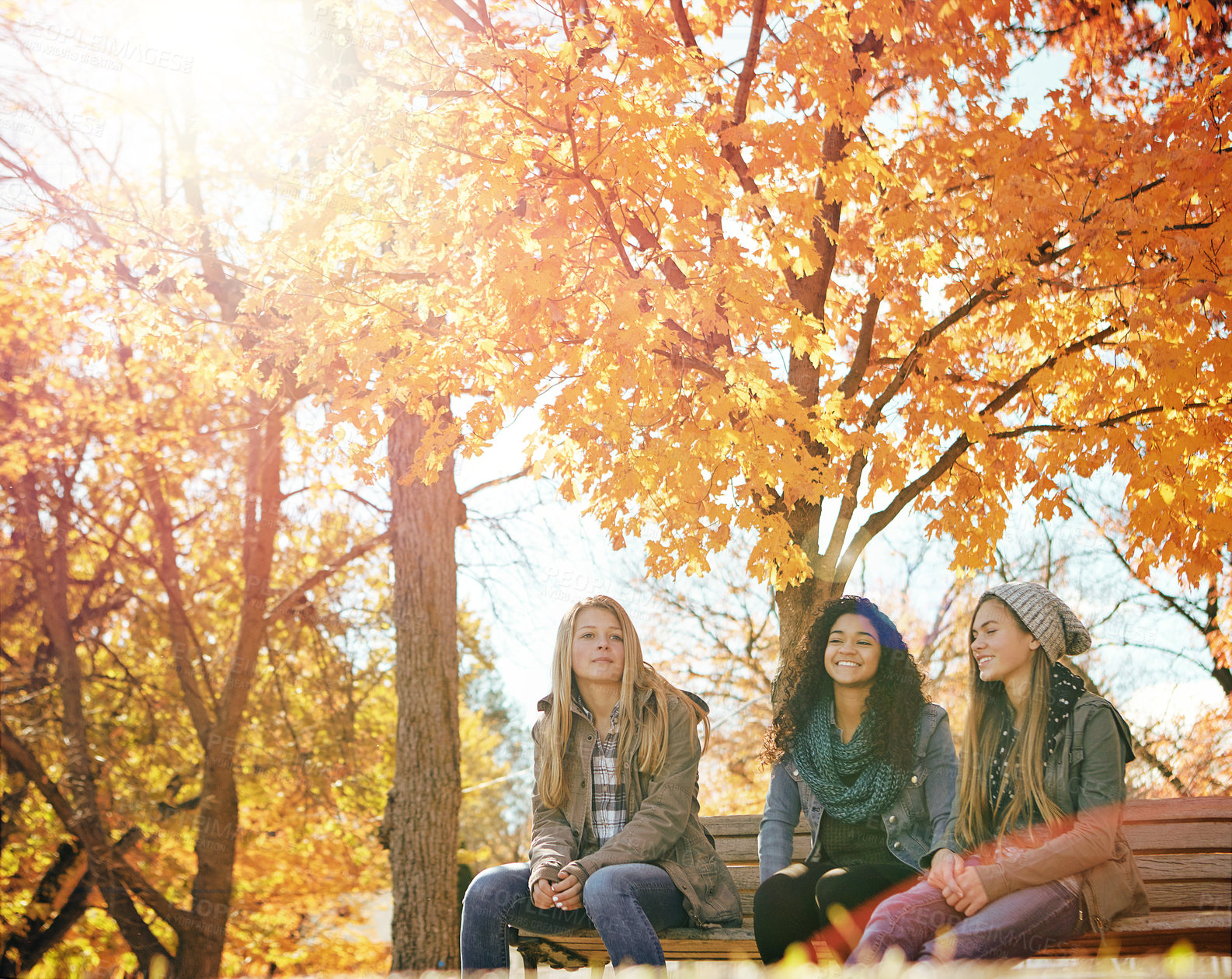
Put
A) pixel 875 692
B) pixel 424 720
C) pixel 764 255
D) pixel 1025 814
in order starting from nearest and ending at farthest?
pixel 1025 814 < pixel 875 692 < pixel 764 255 < pixel 424 720

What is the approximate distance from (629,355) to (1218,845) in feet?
10.3

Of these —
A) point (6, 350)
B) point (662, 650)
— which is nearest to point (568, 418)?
point (6, 350)

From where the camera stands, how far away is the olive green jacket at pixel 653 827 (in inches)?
140

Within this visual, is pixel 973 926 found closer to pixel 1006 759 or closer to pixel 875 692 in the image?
pixel 1006 759

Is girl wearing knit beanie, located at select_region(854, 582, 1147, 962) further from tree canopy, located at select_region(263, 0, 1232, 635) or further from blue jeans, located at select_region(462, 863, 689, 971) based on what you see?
tree canopy, located at select_region(263, 0, 1232, 635)

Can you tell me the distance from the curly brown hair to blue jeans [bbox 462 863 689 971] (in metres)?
0.70

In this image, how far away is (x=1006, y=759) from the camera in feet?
10.5

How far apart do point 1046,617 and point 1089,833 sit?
669 mm

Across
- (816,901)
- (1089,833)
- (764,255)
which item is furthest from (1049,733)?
(764,255)

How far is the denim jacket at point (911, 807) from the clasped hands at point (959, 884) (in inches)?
9.9

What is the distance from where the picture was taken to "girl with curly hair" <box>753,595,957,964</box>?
131 inches

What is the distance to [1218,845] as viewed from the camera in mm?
3852

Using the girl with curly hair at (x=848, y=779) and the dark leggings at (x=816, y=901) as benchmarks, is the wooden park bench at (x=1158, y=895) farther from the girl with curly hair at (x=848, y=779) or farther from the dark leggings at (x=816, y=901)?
the girl with curly hair at (x=848, y=779)

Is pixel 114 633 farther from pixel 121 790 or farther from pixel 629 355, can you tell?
pixel 629 355
